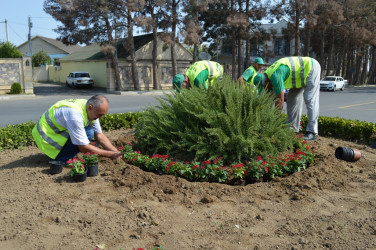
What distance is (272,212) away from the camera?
12.3 ft

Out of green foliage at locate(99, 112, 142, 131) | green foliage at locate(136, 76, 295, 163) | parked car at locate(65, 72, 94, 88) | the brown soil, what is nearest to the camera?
the brown soil

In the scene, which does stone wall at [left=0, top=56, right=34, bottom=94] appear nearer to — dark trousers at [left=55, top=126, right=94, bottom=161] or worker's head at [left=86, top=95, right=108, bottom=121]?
dark trousers at [left=55, top=126, right=94, bottom=161]

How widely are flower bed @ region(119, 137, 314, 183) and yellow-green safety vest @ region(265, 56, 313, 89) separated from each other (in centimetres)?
193

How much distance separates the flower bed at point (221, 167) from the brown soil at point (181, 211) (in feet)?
0.50

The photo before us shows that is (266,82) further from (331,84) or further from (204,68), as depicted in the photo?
(331,84)

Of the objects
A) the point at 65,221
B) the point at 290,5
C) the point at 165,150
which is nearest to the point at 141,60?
the point at 290,5

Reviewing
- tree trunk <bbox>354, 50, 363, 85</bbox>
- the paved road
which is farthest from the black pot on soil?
tree trunk <bbox>354, 50, 363, 85</bbox>

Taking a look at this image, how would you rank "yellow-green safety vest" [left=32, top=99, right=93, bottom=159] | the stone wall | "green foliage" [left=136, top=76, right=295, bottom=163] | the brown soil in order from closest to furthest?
the brown soil, "yellow-green safety vest" [left=32, top=99, right=93, bottom=159], "green foliage" [left=136, top=76, right=295, bottom=163], the stone wall

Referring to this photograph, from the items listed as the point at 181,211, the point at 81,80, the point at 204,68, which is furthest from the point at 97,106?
the point at 81,80

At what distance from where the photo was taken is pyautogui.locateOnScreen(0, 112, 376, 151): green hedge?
657 centimetres

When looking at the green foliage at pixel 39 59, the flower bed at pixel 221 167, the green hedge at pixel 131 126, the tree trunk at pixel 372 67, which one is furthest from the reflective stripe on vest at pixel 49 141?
the tree trunk at pixel 372 67

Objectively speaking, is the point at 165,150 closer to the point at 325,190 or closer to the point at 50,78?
the point at 325,190

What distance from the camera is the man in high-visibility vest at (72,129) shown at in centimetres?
454

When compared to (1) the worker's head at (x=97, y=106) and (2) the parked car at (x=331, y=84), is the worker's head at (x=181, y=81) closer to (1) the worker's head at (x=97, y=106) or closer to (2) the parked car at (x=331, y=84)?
(1) the worker's head at (x=97, y=106)
